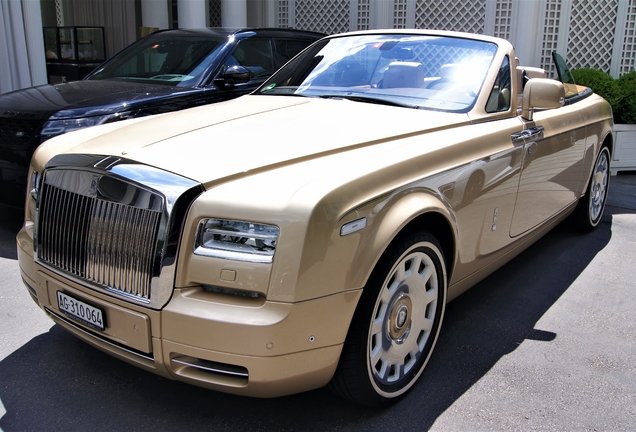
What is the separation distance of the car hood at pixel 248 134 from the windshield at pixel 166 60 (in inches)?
96.5

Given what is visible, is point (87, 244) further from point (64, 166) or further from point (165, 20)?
point (165, 20)

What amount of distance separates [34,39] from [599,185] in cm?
725

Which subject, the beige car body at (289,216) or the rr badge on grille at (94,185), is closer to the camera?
the beige car body at (289,216)

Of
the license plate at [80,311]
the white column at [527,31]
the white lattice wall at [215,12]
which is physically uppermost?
the white lattice wall at [215,12]

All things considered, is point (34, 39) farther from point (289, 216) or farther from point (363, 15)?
point (289, 216)

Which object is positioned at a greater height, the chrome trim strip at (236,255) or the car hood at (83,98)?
the car hood at (83,98)

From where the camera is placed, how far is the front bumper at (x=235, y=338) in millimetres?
2139

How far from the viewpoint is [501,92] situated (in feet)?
12.0

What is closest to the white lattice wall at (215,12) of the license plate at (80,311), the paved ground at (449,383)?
the paved ground at (449,383)

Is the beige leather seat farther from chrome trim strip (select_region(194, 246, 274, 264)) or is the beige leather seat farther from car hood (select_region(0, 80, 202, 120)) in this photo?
car hood (select_region(0, 80, 202, 120))

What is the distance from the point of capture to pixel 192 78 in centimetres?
572

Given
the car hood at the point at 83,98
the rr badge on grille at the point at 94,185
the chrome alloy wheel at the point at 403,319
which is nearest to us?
the rr badge on grille at the point at 94,185

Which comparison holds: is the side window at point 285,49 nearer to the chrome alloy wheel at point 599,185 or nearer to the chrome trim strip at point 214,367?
the chrome alloy wheel at point 599,185

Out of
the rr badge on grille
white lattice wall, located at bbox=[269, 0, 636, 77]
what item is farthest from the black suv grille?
white lattice wall, located at bbox=[269, 0, 636, 77]
